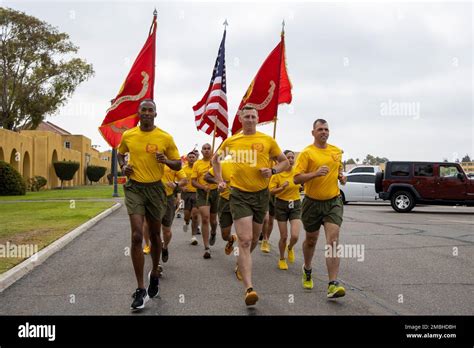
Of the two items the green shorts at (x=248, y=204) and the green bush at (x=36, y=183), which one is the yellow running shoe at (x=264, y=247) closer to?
the green shorts at (x=248, y=204)

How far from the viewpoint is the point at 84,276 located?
22.6 ft

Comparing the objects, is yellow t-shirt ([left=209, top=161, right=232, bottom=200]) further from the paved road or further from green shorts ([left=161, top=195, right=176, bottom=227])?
the paved road

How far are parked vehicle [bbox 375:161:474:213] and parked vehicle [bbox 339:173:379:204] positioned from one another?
4.38m

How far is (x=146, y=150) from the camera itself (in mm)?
5539

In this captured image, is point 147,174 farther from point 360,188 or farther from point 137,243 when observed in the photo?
point 360,188

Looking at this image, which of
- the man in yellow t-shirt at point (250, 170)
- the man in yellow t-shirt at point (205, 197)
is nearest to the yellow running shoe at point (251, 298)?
the man in yellow t-shirt at point (250, 170)

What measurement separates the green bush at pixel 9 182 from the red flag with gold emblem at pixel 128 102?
23.7 m

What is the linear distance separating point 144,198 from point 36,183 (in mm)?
35866

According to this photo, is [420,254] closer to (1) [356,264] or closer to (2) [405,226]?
(1) [356,264]

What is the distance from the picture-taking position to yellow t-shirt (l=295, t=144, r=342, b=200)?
5.86 m

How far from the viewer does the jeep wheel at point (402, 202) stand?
64.2ft
